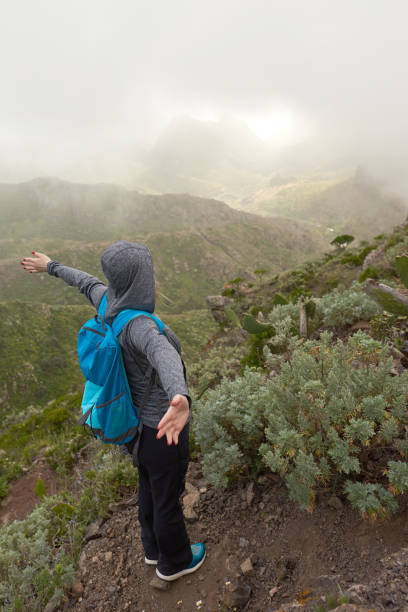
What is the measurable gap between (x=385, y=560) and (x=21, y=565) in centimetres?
300

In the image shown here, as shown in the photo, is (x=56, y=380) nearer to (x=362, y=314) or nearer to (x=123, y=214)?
(x=362, y=314)

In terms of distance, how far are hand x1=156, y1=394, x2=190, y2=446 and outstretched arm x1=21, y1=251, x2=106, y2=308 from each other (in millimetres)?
1415

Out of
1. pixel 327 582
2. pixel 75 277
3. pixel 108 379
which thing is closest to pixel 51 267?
pixel 75 277

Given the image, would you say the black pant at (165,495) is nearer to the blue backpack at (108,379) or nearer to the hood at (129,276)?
the blue backpack at (108,379)

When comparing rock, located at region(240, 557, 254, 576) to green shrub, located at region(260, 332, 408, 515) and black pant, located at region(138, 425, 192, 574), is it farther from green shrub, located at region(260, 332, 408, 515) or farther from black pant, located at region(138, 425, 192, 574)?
green shrub, located at region(260, 332, 408, 515)

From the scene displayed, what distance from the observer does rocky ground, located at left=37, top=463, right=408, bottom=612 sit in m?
1.72

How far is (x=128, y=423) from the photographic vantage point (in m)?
2.01

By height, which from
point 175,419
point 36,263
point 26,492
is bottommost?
point 26,492

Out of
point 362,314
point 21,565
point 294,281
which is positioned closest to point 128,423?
point 21,565

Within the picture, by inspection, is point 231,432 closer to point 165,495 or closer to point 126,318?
point 165,495

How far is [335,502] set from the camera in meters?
2.25

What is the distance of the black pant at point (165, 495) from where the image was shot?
2.07 metres

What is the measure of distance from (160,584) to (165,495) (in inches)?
28.6

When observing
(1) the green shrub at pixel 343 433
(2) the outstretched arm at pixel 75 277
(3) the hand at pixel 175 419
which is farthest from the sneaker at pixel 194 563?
(2) the outstretched arm at pixel 75 277
